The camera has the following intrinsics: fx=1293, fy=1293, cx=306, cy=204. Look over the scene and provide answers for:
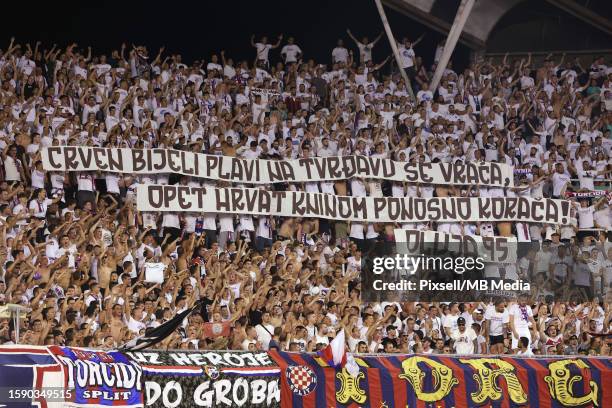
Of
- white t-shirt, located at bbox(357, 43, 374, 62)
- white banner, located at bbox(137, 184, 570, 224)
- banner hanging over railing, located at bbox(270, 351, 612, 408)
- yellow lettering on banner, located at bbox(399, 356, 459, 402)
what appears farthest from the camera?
white t-shirt, located at bbox(357, 43, 374, 62)

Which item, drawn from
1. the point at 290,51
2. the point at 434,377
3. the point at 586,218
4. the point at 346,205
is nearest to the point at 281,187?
the point at 346,205

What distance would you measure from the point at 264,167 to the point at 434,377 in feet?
27.9

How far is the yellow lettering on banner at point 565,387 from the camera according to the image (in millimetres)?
19719

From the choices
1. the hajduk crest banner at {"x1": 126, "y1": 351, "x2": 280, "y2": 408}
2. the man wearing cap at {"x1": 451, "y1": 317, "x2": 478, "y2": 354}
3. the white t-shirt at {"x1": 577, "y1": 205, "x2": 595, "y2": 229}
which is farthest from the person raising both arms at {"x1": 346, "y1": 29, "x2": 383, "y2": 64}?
the hajduk crest banner at {"x1": 126, "y1": 351, "x2": 280, "y2": 408}

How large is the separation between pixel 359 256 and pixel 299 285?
2359 mm

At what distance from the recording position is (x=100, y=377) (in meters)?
16.3

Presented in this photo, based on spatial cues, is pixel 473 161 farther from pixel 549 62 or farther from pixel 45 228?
pixel 45 228

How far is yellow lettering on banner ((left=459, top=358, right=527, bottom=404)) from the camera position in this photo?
19391 millimetres

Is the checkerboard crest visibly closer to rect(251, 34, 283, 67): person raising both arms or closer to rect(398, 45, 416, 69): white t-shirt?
rect(251, 34, 283, 67): person raising both arms

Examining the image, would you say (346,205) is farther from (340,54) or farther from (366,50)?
(366,50)

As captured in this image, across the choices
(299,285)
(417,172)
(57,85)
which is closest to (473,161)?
(417,172)

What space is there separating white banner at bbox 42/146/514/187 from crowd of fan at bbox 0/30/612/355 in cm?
24

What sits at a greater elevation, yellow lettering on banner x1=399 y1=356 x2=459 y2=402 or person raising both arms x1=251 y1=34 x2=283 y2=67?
person raising both arms x1=251 y1=34 x2=283 y2=67

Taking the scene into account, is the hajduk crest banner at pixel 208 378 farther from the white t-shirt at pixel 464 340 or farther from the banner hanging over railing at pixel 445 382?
the white t-shirt at pixel 464 340
